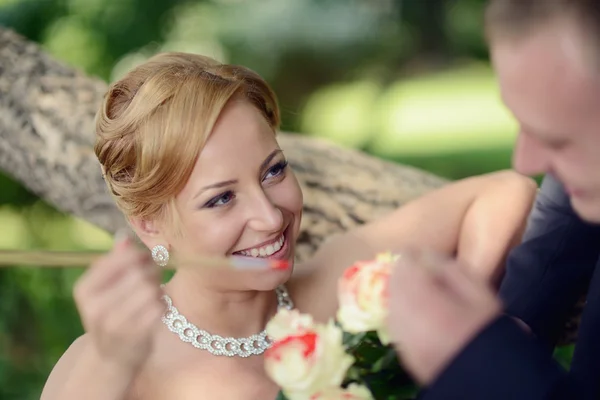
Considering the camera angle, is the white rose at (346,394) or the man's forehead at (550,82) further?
the white rose at (346,394)

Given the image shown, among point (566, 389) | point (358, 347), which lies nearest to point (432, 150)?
point (358, 347)

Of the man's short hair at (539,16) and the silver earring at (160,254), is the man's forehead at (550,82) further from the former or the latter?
the silver earring at (160,254)

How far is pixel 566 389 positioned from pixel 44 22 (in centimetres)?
350

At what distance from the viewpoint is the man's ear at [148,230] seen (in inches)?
54.4

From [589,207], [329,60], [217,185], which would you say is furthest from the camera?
[329,60]

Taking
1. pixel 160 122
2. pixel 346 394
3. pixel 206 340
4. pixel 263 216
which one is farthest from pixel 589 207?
pixel 206 340

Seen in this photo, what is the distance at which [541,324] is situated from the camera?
56.2 inches

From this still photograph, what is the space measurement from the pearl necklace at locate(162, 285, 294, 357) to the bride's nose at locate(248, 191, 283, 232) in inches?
9.8

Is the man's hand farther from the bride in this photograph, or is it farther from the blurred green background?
the blurred green background

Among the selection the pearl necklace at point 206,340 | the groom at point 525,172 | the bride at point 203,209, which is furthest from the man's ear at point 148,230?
the groom at point 525,172

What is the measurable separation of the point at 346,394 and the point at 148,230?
2.06 ft

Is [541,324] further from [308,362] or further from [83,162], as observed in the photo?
[83,162]

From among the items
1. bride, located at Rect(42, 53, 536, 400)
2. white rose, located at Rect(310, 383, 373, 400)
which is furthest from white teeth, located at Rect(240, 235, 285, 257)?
white rose, located at Rect(310, 383, 373, 400)

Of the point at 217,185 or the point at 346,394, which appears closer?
the point at 346,394
